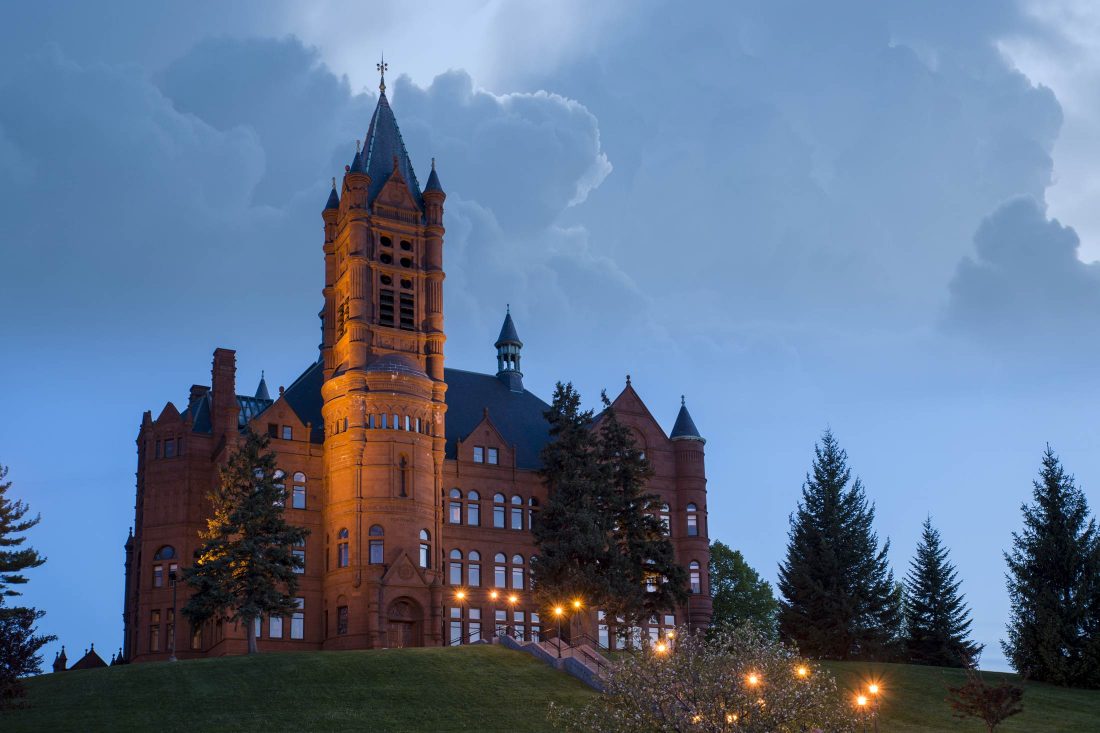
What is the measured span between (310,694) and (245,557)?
46.9 feet

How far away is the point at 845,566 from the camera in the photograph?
75.1 m

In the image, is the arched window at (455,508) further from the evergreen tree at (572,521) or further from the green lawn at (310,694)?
the green lawn at (310,694)

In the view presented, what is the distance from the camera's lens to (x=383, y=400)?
7612 centimetres

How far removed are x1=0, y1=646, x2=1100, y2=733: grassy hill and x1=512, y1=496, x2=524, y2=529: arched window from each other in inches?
868

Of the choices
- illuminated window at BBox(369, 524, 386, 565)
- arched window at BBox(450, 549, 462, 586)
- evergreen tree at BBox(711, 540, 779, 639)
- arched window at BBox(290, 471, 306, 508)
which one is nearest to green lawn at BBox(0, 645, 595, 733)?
illuminated window at BBox(369, 524, 386, 565)

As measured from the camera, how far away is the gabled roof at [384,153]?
83.8 meters

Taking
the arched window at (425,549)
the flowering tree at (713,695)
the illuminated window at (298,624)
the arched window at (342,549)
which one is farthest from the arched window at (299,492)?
the flowering tree at (713,695)

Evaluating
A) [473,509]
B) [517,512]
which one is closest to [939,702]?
[517,512]

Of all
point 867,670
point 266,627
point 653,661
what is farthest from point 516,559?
point 653,661

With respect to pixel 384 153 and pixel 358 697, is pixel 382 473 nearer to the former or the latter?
pixel 384 153

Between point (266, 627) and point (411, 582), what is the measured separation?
27.8 ft

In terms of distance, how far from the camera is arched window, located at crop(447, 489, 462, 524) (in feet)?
265

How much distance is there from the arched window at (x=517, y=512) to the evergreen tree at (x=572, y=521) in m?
8.32

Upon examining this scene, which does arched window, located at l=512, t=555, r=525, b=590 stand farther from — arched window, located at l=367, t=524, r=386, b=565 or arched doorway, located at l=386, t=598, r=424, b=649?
arched window, located at l=367, t=524, r=386, b=565
